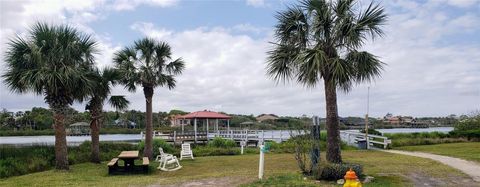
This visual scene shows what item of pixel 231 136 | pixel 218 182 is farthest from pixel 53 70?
pixel 231 136

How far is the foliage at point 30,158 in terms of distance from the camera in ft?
51.0

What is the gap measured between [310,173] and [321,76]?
2.74m

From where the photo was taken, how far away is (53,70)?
1569 cm

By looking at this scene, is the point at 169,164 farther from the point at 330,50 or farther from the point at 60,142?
the point at 330,50

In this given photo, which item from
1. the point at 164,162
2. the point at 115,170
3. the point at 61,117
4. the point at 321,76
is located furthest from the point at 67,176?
the point at 321,76

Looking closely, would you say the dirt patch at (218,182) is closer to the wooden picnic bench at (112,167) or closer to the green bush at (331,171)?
the green bush at (331,171)

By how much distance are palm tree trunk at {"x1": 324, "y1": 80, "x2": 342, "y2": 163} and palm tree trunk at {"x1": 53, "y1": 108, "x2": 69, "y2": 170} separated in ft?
30.5

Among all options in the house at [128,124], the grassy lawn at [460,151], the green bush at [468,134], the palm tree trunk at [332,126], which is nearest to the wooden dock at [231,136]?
the grassy lawn at [460,151]

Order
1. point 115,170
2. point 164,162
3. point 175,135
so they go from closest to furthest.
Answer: point 115,170, point 164,162, point 175,135

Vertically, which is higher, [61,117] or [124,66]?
[124,66]

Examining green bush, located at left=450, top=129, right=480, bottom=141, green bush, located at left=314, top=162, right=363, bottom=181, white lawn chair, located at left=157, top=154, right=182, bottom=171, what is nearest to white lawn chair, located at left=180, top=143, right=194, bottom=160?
white lawn chair, located at left=157, top=154, right=182, bottom=171

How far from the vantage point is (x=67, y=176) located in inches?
559

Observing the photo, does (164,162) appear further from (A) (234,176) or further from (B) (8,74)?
(B) (8,74)

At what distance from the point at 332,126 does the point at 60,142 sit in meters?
9.69
